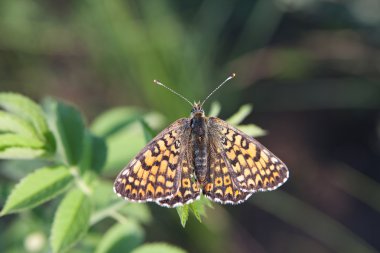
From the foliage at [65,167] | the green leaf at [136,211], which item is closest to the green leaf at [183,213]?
the foliage at [65,167]

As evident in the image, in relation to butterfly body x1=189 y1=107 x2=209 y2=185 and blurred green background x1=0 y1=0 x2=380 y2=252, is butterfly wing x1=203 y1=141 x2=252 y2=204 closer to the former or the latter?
butterfly body x1=189 y1=107 x2=209 y2=185

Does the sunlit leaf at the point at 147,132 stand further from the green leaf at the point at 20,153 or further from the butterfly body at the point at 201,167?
the green leaf at the point at 20,153

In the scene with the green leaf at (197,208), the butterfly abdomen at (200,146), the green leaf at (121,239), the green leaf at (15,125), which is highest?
the green leaf at (15,125)

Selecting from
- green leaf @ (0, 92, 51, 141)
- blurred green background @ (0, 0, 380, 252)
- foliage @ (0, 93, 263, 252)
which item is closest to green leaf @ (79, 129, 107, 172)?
foliage @ (0, 93, 263, 252)

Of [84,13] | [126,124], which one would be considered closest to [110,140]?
[126,124]

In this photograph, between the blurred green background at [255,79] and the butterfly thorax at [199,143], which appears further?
the blurred green background at [255,79]

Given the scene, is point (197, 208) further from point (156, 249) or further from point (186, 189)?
point (156, 249)

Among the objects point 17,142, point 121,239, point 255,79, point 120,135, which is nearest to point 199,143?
point 120,135
